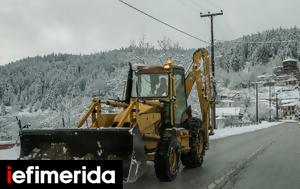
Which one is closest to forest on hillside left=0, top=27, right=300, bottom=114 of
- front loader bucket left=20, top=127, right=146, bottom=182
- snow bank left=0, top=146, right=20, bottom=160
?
snow bank left=0, top=146, right=20, bottom=160

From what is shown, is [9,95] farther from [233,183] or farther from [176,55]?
[233,183]

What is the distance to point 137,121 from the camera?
9203 mm

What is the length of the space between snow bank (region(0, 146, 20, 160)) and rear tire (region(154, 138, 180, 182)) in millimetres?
6588

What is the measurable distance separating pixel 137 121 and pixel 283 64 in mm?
173363

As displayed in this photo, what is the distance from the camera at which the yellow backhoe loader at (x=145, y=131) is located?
334 inches

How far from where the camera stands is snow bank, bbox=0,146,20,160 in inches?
574

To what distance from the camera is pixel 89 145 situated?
28.0ft

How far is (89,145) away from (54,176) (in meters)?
2.81

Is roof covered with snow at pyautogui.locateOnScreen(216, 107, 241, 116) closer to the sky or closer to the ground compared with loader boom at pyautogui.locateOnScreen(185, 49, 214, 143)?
closer to the ground

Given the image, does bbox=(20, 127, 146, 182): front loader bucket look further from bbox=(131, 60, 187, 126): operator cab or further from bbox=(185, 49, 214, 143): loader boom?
bbox=(185, 49, 214, 143): loader boom

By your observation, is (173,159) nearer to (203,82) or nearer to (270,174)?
(270,174)

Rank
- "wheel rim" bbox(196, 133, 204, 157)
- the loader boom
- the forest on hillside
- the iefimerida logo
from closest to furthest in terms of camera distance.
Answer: the iefimerida logo
"wheel rim" bbox(196, 133, 204, 157)
the loader boom
the forest on hillside

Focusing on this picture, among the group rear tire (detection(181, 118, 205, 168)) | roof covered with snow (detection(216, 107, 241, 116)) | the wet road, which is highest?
Answer: rear tire (detection(181, 118, 205, 168))

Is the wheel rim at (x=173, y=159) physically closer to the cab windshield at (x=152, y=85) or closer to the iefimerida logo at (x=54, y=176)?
the cab windshield at (x=152, y=85)
